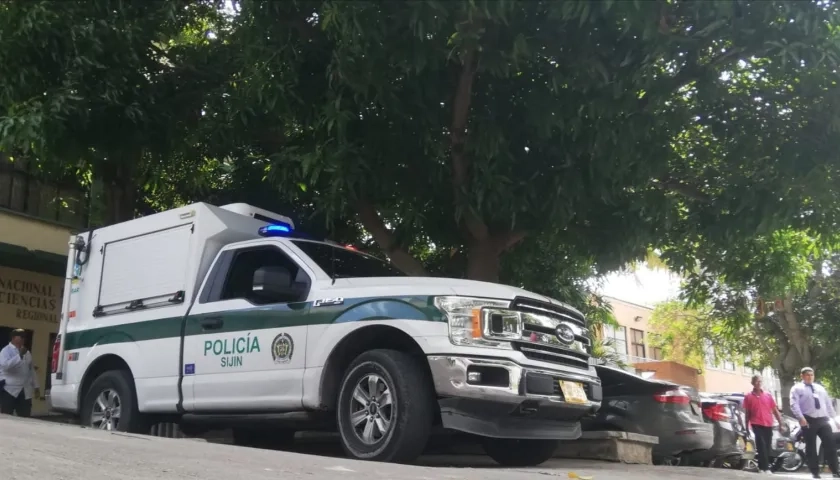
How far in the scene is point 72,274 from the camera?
9.81m

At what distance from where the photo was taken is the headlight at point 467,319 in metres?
6.74

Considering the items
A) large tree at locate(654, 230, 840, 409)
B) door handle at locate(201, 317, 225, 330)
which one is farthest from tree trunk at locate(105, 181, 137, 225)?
large tree at locate(654, 230, 840, 409)

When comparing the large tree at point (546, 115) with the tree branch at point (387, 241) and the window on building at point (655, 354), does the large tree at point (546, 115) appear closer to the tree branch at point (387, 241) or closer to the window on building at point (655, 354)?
the tree branch at point (387, 241)

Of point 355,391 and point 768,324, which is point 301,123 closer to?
point 355,391

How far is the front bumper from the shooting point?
6.55 metres

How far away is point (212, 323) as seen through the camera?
8.05m

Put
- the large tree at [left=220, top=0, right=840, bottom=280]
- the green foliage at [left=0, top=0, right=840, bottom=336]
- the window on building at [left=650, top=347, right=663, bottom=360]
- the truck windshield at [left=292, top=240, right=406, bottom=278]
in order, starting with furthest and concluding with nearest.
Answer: the window on building at [left=650, top=347, right=663, bottom=360] < the truck windshield at [left=292, top=240, right=406, bottom=278] < the green foliage at [left=0, top=0, right=840, bottom=336] < the large tree at [left=220, top=0, right=840, bottom=280]

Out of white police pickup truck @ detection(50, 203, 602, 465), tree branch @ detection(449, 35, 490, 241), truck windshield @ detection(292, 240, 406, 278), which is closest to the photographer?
white police pickup truck @ detection(50, 203, 602, 465)

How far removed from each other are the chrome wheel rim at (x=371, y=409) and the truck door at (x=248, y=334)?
62 cm

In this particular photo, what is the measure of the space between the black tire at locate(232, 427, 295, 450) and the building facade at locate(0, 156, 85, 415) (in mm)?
8654

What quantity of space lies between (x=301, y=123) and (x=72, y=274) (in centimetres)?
308

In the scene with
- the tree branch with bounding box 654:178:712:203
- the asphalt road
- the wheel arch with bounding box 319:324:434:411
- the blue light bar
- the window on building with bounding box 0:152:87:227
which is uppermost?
the window on building with bounding box 0:152:87:227

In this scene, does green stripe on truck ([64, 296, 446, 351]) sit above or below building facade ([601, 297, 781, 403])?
below

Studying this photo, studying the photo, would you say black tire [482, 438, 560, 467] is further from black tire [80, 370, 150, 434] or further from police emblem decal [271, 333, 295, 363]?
black tire [80, 370, 150, 434]
